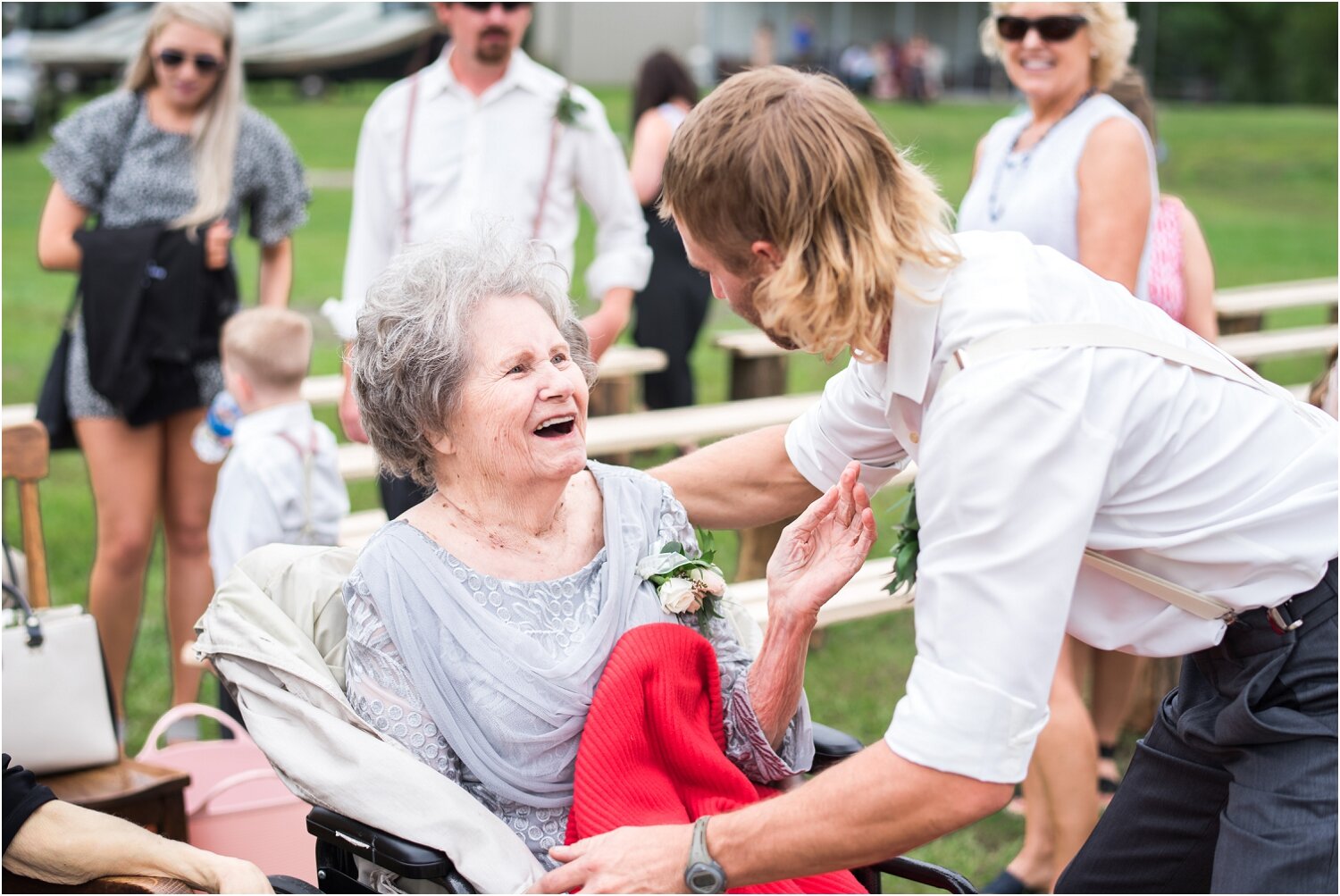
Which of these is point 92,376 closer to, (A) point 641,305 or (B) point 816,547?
(B) point 816,547

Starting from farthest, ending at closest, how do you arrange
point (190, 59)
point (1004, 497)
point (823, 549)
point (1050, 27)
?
point (190, 59)
point (1050, 27)
point (823, 549)
point (1004, 497)

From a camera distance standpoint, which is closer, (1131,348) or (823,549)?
(1131,348)

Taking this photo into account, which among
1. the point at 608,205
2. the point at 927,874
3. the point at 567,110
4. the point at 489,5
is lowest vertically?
the point at 927,874

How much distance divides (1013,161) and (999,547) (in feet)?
8.77

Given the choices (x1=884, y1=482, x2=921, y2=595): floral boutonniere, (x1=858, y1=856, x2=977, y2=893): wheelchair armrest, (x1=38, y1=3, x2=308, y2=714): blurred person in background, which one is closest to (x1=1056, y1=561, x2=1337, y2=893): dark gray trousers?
(x1=858, y1=856, x2=977, y2=893): wheelchair armrest

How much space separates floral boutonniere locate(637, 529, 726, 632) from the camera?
8.52ft

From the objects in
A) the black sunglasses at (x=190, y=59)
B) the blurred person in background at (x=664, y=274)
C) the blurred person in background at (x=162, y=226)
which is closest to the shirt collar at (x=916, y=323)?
the blurred person in background at (x=162, y=226)

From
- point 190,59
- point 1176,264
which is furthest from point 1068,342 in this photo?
point 190,59

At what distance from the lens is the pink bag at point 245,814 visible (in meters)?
3.41

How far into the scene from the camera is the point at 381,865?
93.0 inches

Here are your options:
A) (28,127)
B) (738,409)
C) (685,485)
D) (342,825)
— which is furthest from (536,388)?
(28,127)

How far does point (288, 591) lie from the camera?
266cm

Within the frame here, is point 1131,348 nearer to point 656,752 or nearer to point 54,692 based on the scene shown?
point 656,752

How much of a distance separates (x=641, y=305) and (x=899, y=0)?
122 feet
